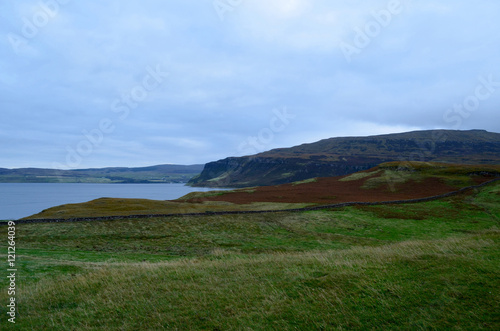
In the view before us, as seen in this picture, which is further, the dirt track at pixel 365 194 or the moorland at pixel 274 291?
the dirt track at pixel 365 194

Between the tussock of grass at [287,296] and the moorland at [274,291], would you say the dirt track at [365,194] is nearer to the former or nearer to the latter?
the moorland at [274,291]

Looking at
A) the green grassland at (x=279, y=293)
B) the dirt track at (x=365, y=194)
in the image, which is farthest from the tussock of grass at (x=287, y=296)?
the dirt track at (x=365, y=194)

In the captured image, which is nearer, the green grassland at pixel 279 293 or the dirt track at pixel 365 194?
the green grassland at pixel 279 293

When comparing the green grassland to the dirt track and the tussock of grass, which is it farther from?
the dirt track

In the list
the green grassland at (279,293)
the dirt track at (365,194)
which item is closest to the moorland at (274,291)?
the green grassland at (279,293)

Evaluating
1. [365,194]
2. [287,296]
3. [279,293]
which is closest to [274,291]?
[279,293]

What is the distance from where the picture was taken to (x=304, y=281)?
476 inches

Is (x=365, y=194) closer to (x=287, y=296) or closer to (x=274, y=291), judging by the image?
(x=274, y=291)

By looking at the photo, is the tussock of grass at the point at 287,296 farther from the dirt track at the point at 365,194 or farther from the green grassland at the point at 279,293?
the dirt track at the point at 365,194

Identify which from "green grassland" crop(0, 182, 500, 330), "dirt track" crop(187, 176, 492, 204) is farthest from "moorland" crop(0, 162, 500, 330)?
"dirt track" crop(187, 176, 492, 204)

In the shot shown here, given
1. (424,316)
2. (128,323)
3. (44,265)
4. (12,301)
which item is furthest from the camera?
(44,265)

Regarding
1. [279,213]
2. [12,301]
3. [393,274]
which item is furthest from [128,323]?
[279,213]

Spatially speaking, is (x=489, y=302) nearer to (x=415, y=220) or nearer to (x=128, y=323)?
(x=128, y=323)

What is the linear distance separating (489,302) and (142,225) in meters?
35.6
